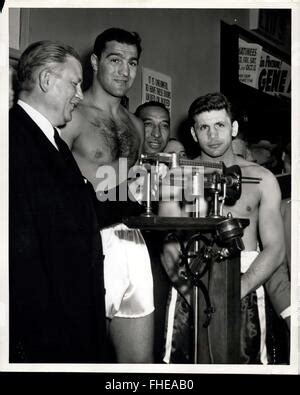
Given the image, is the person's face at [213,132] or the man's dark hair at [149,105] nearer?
the person's face at [213,132]

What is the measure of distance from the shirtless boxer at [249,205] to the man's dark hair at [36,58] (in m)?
0.43

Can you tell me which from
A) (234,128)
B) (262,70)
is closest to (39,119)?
(234,128)

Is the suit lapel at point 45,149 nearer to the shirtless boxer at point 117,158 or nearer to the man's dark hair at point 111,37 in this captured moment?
the shirtless boxer at point 117,158

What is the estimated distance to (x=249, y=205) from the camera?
159 cm

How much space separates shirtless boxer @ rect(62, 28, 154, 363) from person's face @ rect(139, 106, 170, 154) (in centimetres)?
7

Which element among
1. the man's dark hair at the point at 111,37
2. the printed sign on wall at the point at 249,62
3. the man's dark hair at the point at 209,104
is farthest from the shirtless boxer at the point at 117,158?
the printed sign on wall at the point at 249,62

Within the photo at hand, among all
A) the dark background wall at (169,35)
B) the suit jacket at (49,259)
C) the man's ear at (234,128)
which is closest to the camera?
the suit jacket at (49,259)

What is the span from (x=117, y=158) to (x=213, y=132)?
29 cm

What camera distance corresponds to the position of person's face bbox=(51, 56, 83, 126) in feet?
4.69

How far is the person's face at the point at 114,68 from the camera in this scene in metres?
1.59

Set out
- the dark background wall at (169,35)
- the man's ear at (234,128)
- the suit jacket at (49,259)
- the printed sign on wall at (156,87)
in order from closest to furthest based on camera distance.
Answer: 1. the suit jacket at (49,259)
2. the dark background wall at (169,35)
3. the man's ear at (234,128)
4. the printed sign on wall at (156,87)

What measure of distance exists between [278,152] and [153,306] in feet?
1.96

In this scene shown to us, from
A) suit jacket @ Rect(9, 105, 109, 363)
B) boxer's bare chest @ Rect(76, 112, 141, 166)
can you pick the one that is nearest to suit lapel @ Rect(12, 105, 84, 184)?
suit jacket @ Rect(9, 105, 109, 363)

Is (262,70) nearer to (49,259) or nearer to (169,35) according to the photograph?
(169,35)
